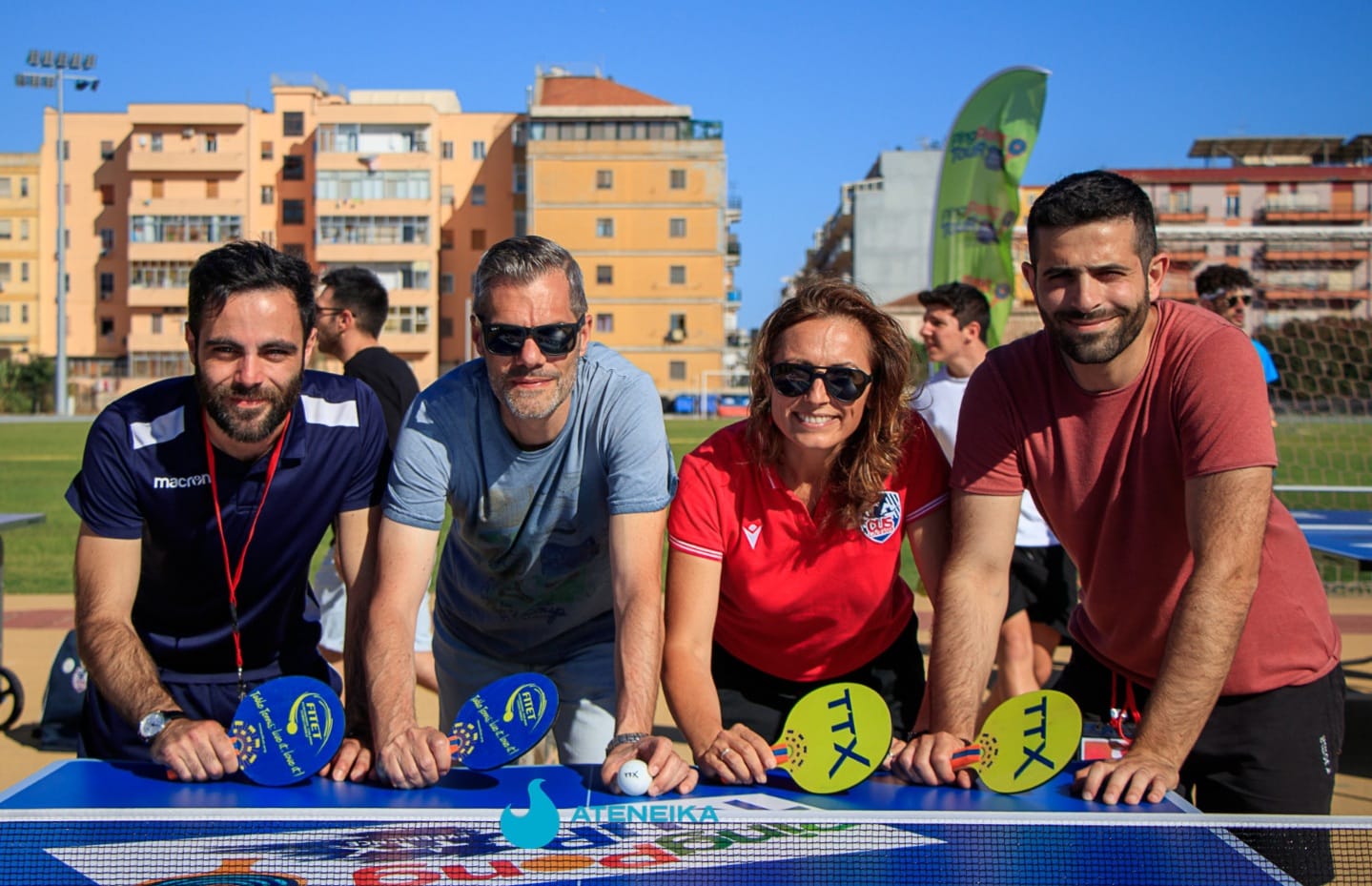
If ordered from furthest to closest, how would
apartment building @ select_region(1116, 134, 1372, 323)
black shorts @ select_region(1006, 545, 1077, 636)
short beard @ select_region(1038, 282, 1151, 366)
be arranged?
apartment building @ select_region(1116, 134, 1372, 323) < black shorts @ select_region(1006, 545, 1077, 636) < short beard @ select_region(1038, 282, 1151, 366)

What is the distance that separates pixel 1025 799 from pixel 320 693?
1.57m

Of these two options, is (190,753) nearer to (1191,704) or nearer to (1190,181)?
(1191,704)

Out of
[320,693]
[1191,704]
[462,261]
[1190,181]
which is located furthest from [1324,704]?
[462,261]

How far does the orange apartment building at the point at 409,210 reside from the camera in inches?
2798

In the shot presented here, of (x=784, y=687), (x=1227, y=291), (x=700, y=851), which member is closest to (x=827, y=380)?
(x=784, y=687)

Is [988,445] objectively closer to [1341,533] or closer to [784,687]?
[784,687]

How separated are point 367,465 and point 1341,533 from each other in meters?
5.45

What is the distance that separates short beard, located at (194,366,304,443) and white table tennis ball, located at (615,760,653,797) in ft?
4.58

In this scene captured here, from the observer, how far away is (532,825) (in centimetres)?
232

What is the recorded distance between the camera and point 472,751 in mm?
2672

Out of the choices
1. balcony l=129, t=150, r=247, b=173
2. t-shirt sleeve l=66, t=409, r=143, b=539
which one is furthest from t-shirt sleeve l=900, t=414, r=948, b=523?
balcony l=129, t=150, r=247, b=173

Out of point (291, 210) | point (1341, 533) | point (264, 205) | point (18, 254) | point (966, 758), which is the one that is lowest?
point (966, 758)

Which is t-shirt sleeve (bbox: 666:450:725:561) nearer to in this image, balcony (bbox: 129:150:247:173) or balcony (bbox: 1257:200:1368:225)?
balcony (bbox: 1257:200:1368:225)

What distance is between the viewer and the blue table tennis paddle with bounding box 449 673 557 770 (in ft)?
8.63
